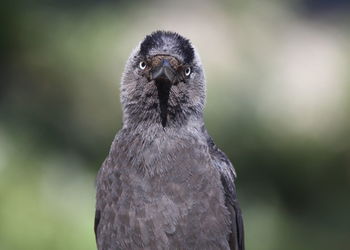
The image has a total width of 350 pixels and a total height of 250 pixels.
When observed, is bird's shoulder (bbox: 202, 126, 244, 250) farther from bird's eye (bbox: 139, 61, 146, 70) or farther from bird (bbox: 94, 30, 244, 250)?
bird's eye (bbox: 139, 61, 146, 70)

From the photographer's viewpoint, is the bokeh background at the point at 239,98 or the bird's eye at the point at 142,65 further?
the bokeh background at the point at 239,98

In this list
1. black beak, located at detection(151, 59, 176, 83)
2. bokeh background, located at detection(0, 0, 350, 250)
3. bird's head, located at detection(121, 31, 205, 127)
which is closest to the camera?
black beak, located at detection(151, 59, 176, 83)

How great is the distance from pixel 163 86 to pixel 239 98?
403 cm

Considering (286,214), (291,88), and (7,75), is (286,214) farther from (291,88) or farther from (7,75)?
(7,75)

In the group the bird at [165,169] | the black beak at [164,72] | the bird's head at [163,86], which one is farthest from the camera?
the bird's head at [163,86]

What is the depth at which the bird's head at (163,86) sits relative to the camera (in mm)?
4656

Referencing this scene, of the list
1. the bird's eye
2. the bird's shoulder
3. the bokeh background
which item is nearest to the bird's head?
the bird's eye

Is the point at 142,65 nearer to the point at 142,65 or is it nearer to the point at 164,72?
the point at 142,65

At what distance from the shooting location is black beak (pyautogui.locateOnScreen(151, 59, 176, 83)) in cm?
455

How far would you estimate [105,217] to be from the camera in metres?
4.51

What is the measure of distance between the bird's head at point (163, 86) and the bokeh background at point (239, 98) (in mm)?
2920

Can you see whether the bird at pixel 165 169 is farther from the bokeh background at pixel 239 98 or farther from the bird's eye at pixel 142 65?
the bokeh background at pixel 239 98

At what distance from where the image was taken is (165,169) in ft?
14.8

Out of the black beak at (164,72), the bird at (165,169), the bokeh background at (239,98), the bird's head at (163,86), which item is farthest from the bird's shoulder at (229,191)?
the bokeh background at (239,98)
